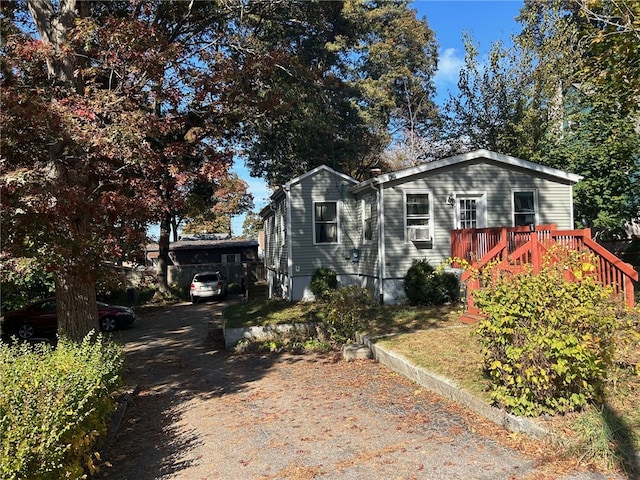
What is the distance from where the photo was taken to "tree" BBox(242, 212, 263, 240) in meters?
58.6

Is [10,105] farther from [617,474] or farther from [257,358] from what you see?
[617,474]

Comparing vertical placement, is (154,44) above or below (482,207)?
above

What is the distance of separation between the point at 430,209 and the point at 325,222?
13.3ft

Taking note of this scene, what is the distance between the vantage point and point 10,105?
6352mm

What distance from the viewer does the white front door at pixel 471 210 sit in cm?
1520

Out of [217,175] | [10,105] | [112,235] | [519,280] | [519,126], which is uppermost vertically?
[519,126]

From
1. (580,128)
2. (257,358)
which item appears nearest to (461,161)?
(580,128)

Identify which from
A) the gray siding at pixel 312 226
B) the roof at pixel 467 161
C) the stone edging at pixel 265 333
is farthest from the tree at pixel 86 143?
the gray siding at pixel 312 226

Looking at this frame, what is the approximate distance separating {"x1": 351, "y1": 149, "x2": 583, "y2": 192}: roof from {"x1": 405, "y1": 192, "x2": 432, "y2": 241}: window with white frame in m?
0.74

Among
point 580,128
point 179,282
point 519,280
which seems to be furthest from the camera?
point 179,282

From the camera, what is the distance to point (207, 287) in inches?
1006

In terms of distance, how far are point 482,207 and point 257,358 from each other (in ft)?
28.8

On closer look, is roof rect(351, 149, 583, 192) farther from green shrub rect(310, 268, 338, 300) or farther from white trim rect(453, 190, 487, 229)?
green shrub rect(310, 268, 338, 300)

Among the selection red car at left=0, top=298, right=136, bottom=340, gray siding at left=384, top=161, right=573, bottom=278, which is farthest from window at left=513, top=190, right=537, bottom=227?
red car at left=0, top=298, right=136, bottom=340
